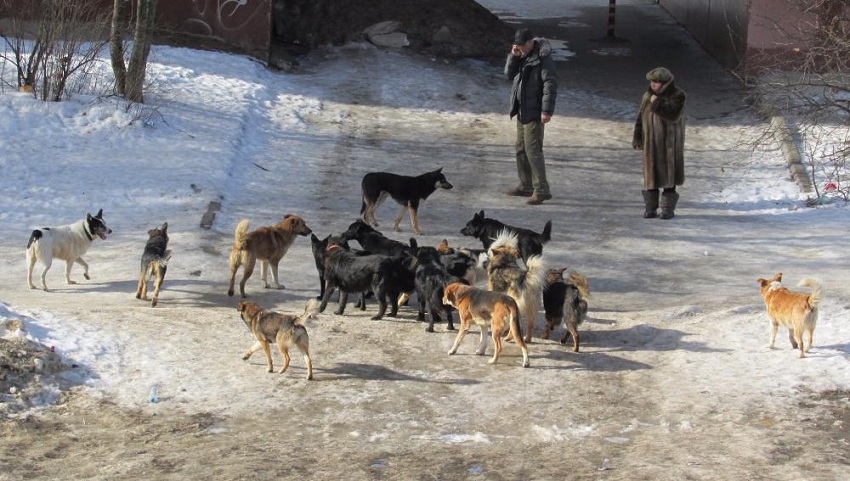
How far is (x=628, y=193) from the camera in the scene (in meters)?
15.7

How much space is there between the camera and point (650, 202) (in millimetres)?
14414

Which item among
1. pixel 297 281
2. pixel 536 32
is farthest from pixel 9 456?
pixel 536 32

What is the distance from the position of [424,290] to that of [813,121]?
9.14 m

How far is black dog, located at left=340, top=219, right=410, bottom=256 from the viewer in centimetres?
1124

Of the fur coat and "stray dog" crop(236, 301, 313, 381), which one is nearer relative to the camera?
"stray dog" crop(236, 301, 313, 381)

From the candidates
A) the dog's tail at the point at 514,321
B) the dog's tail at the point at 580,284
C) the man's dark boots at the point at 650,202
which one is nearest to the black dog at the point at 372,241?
the dog's tail at the point at 580,284

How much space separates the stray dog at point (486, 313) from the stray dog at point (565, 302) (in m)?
0.48

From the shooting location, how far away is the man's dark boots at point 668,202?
1430 cm

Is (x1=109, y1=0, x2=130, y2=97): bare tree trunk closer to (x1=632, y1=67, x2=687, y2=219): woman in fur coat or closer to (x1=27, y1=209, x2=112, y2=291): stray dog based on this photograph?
(x1=27, y1=209, x2=112, y2=291): stray dog

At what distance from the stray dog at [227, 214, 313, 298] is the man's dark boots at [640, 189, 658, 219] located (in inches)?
198

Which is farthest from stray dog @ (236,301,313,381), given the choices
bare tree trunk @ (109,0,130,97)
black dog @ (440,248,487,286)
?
bare tree trunk @ (109,0,130,97)

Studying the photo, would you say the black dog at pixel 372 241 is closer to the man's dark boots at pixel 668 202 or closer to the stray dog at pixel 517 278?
the stray dog at pixel 517 278

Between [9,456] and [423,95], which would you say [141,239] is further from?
[423,95]

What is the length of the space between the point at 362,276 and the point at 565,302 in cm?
199
